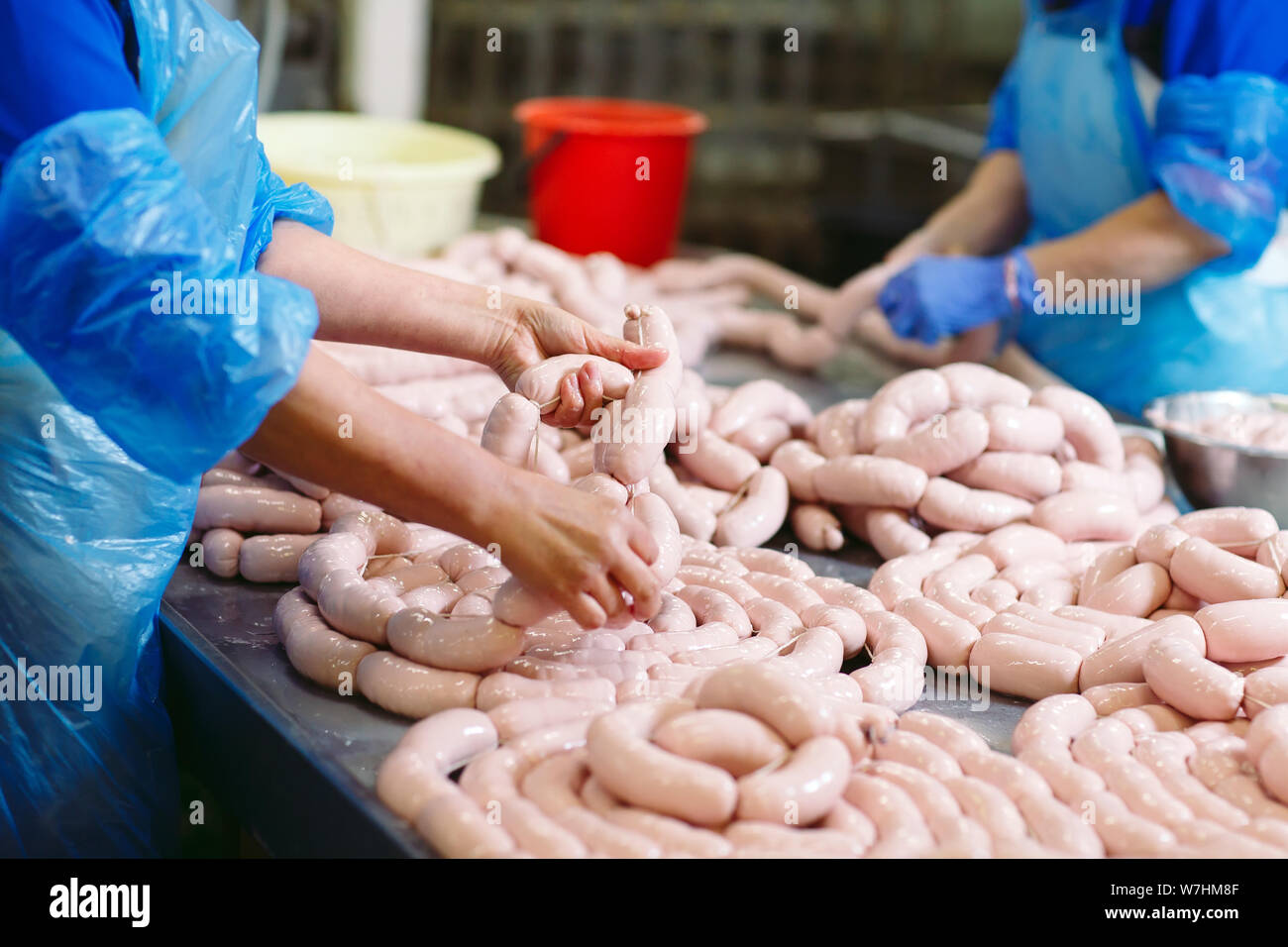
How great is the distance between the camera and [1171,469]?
2936 millimetres

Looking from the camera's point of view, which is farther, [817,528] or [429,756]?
[817,528]

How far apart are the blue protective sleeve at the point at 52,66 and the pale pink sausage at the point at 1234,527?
1996mm

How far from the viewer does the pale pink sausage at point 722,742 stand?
5.55ft

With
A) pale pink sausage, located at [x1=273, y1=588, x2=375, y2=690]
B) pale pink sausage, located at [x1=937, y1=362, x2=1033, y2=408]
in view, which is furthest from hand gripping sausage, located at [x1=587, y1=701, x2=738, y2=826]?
pale pink sausage, located at [x1=937, y1=362, x2=1033, y2=408]

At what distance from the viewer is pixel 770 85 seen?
26.5ft

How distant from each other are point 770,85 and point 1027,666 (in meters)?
6.57

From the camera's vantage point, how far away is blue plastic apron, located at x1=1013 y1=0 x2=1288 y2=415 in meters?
3.40

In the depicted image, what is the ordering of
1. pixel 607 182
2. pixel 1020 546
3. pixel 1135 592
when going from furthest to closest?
pixel 607 182 < pixel 1020 546 < pixel 1135 592

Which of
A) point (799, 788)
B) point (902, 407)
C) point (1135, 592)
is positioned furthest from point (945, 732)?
point (902, 407)

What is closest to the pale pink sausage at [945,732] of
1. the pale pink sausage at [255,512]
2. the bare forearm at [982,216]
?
the pale pink sausage at [255,512]

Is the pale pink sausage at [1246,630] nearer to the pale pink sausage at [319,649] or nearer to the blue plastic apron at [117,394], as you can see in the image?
the pale pink sausage at [319,649]

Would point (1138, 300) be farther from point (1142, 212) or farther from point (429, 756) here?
point (429, 756)

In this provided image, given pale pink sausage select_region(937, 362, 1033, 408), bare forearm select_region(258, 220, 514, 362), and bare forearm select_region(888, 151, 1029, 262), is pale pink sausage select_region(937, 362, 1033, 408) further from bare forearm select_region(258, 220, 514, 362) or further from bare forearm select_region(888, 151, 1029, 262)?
bare forearm select_region(888, 151, 1029, 262)
